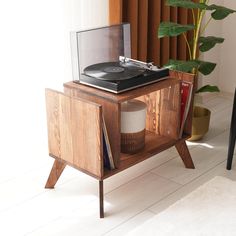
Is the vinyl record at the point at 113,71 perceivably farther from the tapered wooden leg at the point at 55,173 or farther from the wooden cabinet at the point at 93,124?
the tapered wooden leg at the point at 55,173

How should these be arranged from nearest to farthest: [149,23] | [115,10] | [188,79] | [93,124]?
[93,124] → [188,79] → [115,10] → [149,23]

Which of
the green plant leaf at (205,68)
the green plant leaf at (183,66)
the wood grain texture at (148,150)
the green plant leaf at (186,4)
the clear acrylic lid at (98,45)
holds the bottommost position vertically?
the wood grain texture at (148,150)

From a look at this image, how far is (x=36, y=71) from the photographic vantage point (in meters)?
2.21

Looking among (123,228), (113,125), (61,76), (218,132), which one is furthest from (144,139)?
(218,132)

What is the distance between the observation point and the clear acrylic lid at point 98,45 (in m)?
1.89

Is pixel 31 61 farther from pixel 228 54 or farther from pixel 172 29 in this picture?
pixel 228 54

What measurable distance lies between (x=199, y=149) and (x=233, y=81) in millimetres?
1007

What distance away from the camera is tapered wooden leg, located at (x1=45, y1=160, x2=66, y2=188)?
6.42ft

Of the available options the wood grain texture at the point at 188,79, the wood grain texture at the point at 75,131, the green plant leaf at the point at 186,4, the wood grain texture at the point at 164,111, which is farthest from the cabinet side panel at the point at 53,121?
the green plant leaf at the point at 186,4

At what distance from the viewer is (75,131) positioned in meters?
1.77

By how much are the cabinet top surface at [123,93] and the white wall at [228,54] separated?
136 cm

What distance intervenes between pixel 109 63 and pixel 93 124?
1.37 ft

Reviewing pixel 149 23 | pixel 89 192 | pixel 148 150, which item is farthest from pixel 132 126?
pixel 149 23

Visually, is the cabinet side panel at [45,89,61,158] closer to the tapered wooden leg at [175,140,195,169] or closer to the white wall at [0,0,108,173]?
the white wall at [0,0,108,173]
